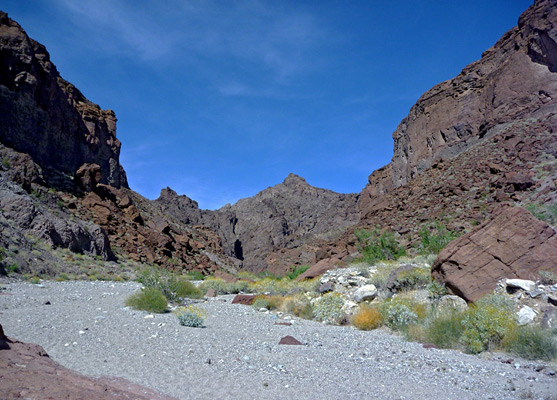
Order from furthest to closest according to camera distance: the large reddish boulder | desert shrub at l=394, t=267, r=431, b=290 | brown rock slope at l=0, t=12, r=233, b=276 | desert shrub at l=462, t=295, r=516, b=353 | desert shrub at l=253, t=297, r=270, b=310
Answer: brown rock slope at l=0, t=12, r=233, b=276, desert shrub at l=253, t=297, r=270, b=310, desert shrub at l=394, t=267, r=431, b=290, the large reddish boulder, desert shrub at l=462, t=295, r=516, b=353

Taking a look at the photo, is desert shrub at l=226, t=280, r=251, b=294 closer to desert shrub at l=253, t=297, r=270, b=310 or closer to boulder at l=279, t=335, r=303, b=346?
desert shrub at l=253, t=297, r=270, b=310

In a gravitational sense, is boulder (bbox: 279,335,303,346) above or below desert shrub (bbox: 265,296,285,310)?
below

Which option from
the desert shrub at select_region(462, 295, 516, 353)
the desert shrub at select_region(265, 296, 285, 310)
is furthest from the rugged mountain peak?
the desert shrub at select_region(462, 295, 516, 353)

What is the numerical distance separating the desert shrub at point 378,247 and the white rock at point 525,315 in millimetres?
12587

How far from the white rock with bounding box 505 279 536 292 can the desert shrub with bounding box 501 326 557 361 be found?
5.67 ft

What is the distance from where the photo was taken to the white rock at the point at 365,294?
41.0ft

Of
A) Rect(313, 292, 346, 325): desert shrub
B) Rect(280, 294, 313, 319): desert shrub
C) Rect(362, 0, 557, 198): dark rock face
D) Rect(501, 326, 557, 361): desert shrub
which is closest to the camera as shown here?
Rect(501, 326, 557, 361): desert shrub

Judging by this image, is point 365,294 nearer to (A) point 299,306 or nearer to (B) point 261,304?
(A) point 299,306

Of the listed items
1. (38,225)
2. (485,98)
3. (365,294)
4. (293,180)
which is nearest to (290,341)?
(365,294)

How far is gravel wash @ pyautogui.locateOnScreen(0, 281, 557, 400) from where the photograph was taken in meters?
4.77

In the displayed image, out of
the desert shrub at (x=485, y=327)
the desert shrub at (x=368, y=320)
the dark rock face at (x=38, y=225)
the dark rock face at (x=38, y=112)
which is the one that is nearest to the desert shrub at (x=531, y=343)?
the desert shrub at (x=485, y=327)

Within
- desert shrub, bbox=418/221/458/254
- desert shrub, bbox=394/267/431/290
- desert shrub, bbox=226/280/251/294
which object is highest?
desert shrub, bbox=418/221/458/254

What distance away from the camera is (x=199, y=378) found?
4992mm

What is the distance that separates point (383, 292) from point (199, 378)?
9054 millimetres
